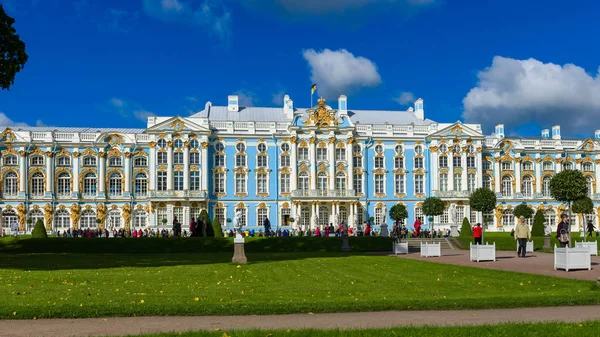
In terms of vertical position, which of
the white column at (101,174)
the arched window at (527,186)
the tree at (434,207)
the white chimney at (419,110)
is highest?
the white chimney at (419,110)

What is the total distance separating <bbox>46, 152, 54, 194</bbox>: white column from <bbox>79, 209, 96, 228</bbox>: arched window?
12.9 ft

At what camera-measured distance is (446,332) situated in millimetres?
10719

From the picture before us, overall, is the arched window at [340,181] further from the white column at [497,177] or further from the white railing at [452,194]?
the white column at [497,177]

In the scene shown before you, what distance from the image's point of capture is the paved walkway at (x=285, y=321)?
37.7 feet

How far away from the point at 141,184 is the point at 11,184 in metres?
12.3

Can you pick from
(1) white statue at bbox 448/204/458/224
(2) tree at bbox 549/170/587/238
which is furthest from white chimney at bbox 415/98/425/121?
(2) tree at bbox 549/170/587/238

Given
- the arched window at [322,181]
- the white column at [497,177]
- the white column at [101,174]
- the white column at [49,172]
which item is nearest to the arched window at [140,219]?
the white column at [101,174]

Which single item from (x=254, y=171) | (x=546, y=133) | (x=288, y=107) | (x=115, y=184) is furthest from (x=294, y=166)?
(x=546, y=133)

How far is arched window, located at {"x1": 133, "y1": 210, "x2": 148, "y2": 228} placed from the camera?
65938 millimetres

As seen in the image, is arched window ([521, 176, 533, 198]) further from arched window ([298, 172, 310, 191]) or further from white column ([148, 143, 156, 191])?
white column ([148, 143, 156, 191])

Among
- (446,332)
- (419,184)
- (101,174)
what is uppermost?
(101,174)

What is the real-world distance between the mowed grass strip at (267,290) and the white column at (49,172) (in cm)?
4194

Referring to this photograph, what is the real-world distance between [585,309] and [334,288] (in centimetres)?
607

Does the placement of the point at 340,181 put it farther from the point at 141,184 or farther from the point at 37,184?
the point at 37,184
